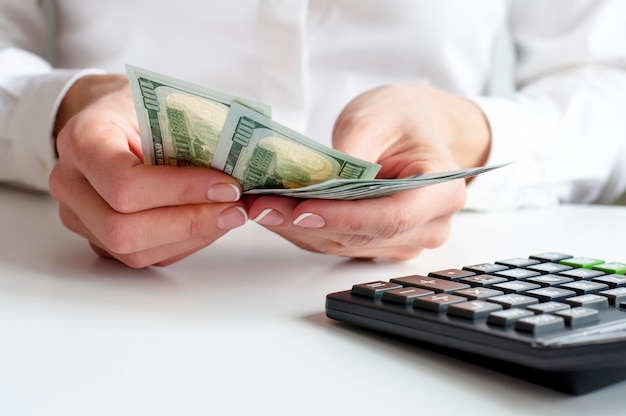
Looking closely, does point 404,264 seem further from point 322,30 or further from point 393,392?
point 322,30

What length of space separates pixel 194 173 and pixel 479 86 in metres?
0.73

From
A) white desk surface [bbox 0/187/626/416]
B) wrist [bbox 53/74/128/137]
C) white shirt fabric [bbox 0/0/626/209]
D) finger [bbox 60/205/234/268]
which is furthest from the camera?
white shirt fabric [bbox 0/0/626/209]

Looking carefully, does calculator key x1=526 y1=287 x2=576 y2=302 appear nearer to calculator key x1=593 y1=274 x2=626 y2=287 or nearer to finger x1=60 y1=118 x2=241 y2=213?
calculator key x1=593 y1=274 x2=626 y2=287

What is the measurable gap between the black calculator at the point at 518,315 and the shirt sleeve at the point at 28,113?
507 mm

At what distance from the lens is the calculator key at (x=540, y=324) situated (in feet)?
1.07

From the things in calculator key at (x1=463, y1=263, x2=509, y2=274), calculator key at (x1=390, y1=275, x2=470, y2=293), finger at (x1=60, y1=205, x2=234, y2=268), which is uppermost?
calculator key at (x1=463, y1=263, x2=509, y2=274)

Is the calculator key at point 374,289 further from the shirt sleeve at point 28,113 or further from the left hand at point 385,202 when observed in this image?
the shirt sleeve at point 28,113

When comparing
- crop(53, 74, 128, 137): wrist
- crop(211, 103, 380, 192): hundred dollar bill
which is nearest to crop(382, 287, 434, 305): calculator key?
crop(211, 103, 380, 192): hundred dollar bill

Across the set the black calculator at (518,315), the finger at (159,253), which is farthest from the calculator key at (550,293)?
the finger at (159,253)

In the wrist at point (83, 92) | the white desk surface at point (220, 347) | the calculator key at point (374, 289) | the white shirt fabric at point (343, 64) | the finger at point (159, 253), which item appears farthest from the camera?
the white shirt fabric at point (343, 64)

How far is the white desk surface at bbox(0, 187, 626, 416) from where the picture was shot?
0.31 meters

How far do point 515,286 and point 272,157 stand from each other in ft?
0.59

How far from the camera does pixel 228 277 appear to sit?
21.3 inches

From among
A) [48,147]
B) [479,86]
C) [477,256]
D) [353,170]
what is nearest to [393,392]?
[353,170]
